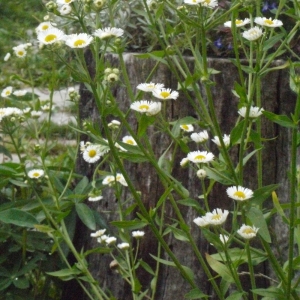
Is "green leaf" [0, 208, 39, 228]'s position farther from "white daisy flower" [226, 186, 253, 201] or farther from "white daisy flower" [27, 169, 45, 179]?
"white daisy flower" [226, 186, 253, 201]

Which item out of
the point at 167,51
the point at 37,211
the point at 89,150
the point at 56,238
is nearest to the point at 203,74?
the point at 167,51

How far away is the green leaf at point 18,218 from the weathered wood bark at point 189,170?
0.25 metres

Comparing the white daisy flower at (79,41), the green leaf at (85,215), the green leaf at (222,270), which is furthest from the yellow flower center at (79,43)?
the green leaf at (85,215)

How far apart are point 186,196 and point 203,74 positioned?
32cm

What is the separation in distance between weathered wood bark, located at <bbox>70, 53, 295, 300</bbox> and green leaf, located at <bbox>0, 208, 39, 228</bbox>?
25cm

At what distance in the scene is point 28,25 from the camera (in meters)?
6.10

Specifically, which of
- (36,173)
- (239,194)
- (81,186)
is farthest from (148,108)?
(81,186)

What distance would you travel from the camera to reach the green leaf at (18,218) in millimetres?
2430

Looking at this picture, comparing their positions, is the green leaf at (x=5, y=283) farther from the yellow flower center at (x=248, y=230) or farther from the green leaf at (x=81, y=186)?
the yellow flower center at (x=248, y=230)

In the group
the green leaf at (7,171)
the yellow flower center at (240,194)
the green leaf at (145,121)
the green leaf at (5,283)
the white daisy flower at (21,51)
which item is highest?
the green leaf at (145,121)

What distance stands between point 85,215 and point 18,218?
236 mm

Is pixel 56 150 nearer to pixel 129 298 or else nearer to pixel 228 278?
pixel 129 298

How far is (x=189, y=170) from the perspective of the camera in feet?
8.63

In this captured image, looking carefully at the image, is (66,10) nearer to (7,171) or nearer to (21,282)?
(7,171)
